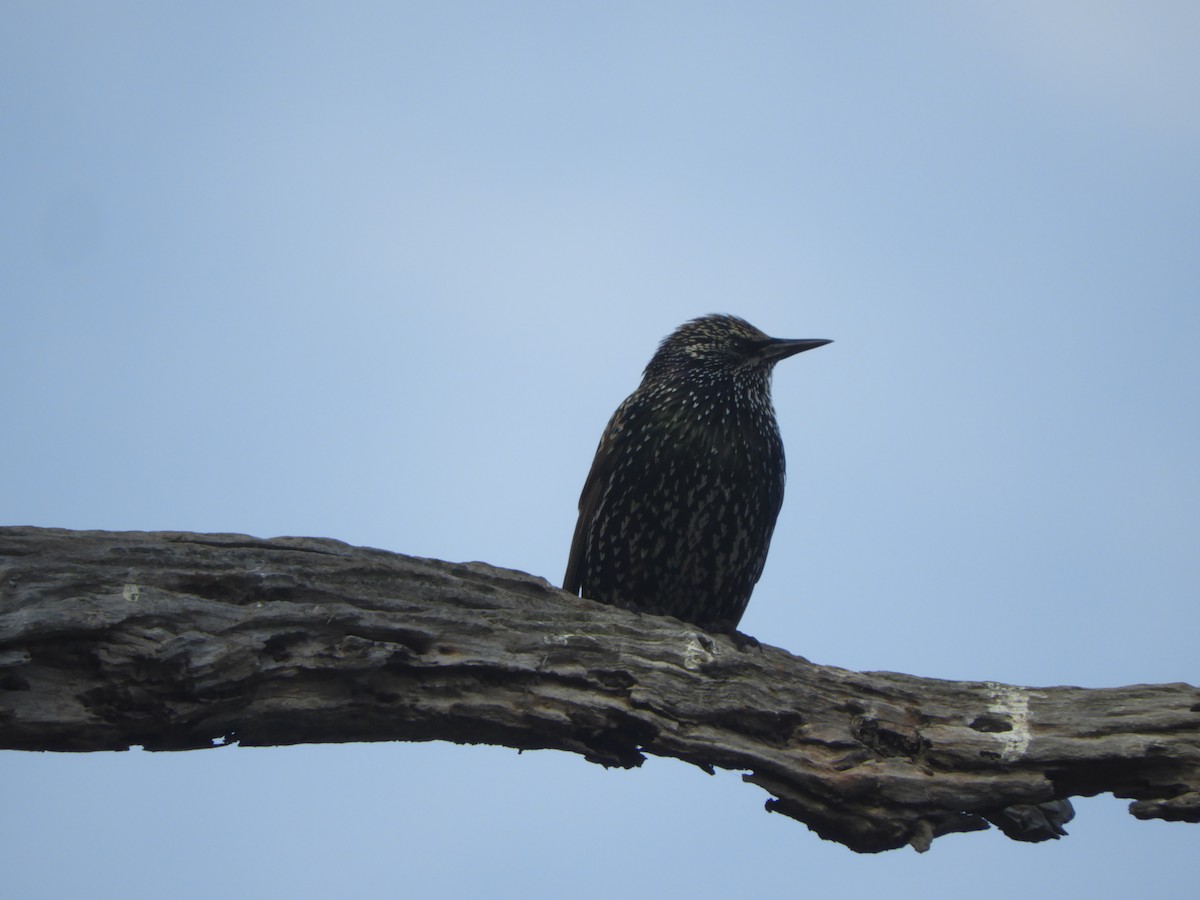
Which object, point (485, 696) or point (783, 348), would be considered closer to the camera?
point (485, 696)

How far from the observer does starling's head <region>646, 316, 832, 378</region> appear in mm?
6477

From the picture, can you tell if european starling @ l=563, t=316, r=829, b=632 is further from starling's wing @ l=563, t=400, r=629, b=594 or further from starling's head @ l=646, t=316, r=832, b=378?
starling's head @ l=646, t=316, r=832, b=378

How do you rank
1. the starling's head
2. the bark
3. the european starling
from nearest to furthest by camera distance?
the bark
the european starling
the starling's head

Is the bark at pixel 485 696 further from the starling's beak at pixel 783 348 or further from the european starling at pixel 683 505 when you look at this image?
the starling's beak at pixel 783 348

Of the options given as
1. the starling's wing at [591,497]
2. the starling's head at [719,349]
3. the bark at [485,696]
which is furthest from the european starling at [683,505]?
the bark at [485,696]

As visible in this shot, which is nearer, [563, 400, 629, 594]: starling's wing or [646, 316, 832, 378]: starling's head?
[563, 400, 629, 594]: starling's wing

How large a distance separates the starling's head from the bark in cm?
228

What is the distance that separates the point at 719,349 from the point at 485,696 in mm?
3003

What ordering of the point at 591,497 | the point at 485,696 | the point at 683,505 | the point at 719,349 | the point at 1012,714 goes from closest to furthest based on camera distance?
the point at 485,696
the point at 1012,714
the point at 683,505
the point at 591,497
the point at 719,349

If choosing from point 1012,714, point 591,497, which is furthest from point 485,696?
point 591,497

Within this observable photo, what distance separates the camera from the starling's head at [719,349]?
6.48m

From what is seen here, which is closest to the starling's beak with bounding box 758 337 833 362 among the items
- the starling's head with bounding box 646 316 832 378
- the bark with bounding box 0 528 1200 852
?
the starling's head with bounding box 646 316 832 378

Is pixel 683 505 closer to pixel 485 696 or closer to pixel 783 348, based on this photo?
pixel 783 348

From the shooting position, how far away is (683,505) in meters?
5.80
